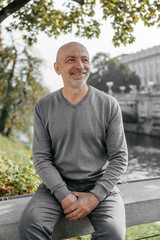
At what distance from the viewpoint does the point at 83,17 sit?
339cm

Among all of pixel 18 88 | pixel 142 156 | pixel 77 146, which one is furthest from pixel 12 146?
pixel 142 156

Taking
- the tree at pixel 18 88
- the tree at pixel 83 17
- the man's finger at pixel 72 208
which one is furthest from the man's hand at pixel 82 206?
the tree at pixel 18 88

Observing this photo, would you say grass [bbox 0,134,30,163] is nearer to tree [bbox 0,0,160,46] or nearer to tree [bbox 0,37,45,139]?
tree [bbox 0,37,45,139]

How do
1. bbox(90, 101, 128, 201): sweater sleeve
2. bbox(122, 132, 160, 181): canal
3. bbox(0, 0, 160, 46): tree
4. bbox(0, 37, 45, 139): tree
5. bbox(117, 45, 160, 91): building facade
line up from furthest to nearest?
bbox(122, 132, 160, 181): canal < bbox(117, 45, 160, 91): building facade < bbox(0, 37, 45, 139): tree < bbox(0, 0, 160, 46): tree < bbox(90, 101, 128, 201): sweater sleeve

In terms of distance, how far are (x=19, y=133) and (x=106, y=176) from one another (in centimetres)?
A: 477

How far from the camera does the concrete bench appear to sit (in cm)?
151

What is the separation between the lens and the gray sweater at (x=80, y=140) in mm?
1494

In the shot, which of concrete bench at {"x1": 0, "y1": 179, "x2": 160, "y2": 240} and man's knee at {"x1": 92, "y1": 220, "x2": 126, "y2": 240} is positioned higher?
man's knee at {"x1": 92, "y1": 220, "x2": 126, "y2": 240}

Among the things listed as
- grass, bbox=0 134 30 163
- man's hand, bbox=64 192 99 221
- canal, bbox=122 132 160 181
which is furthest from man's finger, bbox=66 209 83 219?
canal, bbox=122 132 160 181

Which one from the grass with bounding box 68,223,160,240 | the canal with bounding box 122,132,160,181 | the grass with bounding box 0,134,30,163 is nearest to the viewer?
the grass with bounding box 68,223,160,240

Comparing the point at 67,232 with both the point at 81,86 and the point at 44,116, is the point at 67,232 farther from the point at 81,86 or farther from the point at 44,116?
the point at 81,86

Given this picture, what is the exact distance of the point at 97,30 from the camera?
3459 mm

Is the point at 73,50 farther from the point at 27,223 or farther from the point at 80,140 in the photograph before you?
the point at 27,223

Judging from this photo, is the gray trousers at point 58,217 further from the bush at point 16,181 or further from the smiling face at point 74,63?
the bush at point 16,181
